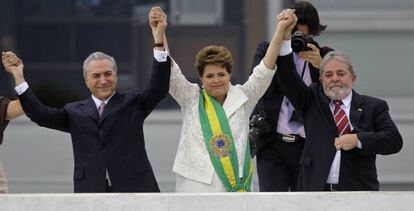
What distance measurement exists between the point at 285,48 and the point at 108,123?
103 centimetres

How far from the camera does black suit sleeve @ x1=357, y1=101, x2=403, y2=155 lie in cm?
614

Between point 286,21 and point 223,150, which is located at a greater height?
point 286,21

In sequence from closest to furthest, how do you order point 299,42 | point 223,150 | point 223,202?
1. point 223,202
2. point 223,150
3. point 299,42

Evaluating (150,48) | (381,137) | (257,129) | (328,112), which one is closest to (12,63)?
(257,129)

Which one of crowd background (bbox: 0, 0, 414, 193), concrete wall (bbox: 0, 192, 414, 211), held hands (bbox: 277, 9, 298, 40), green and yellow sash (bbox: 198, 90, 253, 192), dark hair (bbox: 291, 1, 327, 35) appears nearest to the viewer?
concrete wall (bbox: 0, 192, 414, 211)

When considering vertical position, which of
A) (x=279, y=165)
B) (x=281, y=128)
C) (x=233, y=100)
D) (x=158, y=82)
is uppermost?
(x=158, y=82)

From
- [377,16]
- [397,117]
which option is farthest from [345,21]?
[397,117]

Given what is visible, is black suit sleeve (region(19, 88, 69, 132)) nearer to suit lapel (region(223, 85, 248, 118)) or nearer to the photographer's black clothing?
suit lapel (region(223, 85, 248, 118))

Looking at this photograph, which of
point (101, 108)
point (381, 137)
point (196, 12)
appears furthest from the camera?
point (196, 12)

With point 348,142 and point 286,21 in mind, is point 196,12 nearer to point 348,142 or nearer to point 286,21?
point 286,21

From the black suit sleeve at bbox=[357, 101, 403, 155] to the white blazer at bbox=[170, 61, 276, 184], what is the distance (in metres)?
0.61

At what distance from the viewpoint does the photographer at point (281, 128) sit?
6641 millimetres

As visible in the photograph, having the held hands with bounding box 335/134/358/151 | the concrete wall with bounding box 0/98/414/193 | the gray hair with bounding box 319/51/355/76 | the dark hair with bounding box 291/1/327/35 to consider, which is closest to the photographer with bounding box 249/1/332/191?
the dark hair with bounding box 291/1/327/35

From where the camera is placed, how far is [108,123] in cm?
621
